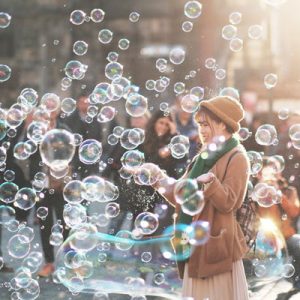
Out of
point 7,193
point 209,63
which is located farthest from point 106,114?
point 209,63

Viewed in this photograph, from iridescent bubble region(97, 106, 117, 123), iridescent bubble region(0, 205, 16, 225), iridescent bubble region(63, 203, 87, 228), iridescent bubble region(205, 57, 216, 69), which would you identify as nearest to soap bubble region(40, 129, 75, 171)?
iridescent bubble region(63, 203, 87, 228)

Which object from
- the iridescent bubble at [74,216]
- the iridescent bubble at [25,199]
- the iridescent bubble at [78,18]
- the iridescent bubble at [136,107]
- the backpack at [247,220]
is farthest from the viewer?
the iridescent bubble at [78,18]

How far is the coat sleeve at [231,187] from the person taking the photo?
11.9 feet

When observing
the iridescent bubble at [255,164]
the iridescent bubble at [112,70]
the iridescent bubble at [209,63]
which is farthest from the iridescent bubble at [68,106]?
the iridescent bubble at [209,63]

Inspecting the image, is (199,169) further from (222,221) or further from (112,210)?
(112,210)

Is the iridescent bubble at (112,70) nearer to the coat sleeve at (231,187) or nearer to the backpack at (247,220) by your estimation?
the backpack at (247,220)

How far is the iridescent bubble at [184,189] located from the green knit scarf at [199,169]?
0.08m

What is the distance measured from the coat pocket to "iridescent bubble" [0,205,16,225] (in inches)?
102

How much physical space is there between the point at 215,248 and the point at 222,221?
0.44 ft

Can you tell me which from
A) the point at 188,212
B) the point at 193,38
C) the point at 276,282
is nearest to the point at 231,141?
the point at 188,212

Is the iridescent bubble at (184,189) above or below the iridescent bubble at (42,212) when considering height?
above

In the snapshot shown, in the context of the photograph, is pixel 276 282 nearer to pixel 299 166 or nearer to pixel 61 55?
pixel 299 166

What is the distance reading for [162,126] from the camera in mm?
6660

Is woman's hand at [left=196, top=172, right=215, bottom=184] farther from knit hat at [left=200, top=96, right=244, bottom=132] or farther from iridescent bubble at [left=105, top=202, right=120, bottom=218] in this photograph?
iridescent bubble at [left=105, top=202, right=120, bottom=218]
